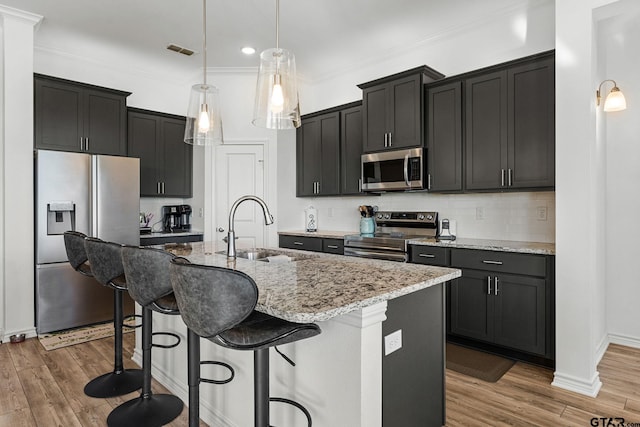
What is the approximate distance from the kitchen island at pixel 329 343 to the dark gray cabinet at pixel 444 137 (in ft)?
6.00

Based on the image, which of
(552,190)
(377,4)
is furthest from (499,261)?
(377,4)

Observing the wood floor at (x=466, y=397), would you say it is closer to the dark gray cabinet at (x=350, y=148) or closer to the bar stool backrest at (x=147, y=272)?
the bar stool backrest at (x=147, y=272)

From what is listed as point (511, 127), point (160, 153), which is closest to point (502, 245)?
point (511, 127)

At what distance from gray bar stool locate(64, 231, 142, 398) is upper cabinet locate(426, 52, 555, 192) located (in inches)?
113

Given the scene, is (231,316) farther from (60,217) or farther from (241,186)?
(241,186)

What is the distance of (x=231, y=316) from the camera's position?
124cm

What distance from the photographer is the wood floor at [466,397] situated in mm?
2211

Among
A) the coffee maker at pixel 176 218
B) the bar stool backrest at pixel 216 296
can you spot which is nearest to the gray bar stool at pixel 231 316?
the bar stool backrest at pixel 216 296

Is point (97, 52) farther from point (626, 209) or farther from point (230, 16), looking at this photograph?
point (626, 209)

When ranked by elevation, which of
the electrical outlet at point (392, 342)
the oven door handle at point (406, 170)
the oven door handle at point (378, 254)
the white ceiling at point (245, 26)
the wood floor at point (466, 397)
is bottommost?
the wood floor at point (466, 397)

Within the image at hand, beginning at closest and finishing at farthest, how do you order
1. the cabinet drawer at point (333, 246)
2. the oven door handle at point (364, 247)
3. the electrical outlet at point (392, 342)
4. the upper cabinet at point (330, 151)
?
the electrical outlet at point (392, 342)
the oven door handle at point (364, 247)
the cabinet drawer at point (333, 246)
the upper cabinet at point (330, 151)

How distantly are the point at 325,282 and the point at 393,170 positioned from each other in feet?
8.43

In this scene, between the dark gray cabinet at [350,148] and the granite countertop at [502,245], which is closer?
the granite countertop at [502,245]

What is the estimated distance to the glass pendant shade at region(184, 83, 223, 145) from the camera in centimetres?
294
